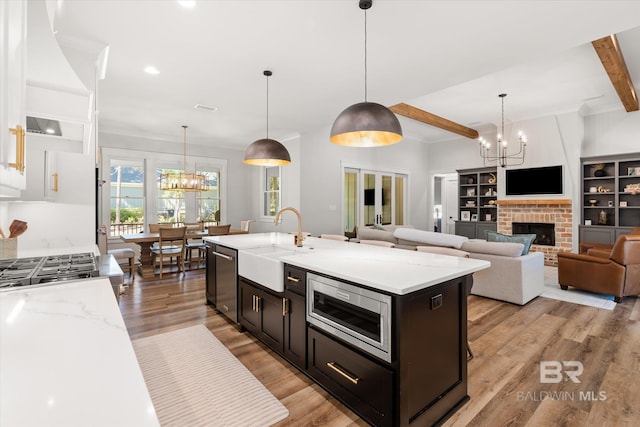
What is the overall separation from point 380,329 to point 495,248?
286 cm

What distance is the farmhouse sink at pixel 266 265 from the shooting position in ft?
7.74

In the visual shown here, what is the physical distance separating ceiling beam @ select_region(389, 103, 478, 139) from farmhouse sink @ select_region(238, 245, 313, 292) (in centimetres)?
340

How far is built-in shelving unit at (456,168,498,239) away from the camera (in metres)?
7.59

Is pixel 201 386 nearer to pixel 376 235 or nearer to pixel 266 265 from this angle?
pixel 266 265

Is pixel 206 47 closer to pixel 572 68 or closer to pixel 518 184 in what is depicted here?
pixel 572 68

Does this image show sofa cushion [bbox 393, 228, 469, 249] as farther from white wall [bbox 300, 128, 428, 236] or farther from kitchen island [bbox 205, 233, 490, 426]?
white wall [bbox 300, 128, 428, 236]

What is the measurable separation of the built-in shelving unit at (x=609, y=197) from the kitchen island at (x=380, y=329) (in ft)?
18.7

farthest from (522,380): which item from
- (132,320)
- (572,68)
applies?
(572,68)

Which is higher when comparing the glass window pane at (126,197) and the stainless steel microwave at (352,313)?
the glass window pane at (126,197)

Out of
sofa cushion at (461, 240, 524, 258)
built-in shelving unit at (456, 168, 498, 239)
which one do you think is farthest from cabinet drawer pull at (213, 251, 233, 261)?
built-in shelving unit at (456, 168, 498, 239)

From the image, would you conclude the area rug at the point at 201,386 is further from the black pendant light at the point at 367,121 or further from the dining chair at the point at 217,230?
the dining chair at the point at 217,230

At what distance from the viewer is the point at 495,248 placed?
12.5 ft

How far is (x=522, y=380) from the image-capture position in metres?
2.20

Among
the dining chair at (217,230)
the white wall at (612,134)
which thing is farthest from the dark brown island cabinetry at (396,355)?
the white wall at (612,134)
